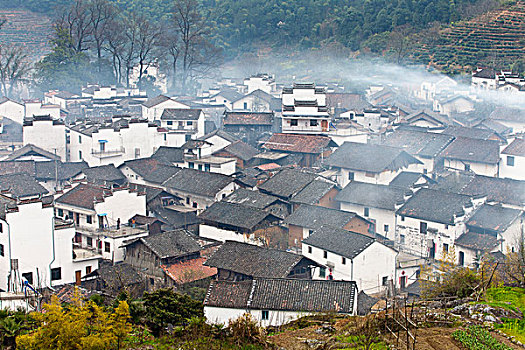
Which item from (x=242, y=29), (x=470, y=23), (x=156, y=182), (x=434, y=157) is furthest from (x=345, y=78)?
(x=156, y=182)

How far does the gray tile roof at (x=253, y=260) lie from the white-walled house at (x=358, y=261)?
639 millimetres

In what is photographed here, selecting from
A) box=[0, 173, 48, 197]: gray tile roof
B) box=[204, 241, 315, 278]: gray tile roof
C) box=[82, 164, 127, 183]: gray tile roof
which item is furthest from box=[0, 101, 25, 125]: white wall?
box=[204, 241, 315, 278]: gray tile roof

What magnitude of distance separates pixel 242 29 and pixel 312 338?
5427 centimetres

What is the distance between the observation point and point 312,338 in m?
10.5

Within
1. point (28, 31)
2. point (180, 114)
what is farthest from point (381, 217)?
point (28, 31)

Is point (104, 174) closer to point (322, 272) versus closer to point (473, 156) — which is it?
point (322, 272)

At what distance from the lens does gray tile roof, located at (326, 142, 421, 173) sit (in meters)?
25.9

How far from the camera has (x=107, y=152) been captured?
29.6m

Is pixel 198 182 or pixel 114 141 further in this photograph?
pixel 114 141

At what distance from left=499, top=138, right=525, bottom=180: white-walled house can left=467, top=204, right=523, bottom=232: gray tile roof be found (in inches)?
232

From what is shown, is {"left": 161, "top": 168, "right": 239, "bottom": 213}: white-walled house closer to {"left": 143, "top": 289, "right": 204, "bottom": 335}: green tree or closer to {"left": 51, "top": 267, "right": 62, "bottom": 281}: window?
{"left": 51, "top": 267, "right": 62, "bottom": 281}: window

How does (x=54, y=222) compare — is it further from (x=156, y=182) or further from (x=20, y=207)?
(x=156, y=182)

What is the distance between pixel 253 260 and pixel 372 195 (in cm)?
694

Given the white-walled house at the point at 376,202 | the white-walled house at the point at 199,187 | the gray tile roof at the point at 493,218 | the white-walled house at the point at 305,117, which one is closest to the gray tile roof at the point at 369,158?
the white-walled house at the point at 376,202
